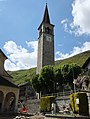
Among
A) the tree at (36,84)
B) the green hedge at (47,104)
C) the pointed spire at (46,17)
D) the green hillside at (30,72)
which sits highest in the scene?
the pointed spire at (46,17)

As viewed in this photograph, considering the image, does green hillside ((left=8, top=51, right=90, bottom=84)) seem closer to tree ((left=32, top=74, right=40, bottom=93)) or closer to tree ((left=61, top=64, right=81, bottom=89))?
tree ((left=32, top=74, right=40, bottom=93))

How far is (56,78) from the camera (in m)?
51.5

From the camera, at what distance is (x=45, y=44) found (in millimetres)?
66312

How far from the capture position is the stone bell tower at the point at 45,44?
63.6 meters

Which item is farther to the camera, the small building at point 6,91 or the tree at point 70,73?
the tree at point 70,73

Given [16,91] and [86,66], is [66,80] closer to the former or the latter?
[86,66]

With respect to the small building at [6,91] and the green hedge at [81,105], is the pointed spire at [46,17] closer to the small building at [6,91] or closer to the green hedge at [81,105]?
the small building at [6,91]

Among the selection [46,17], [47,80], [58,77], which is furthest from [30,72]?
[58,77]

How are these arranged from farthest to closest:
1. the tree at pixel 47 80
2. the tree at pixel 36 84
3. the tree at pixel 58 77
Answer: the tree at pixel 36 84
the tree at pixel 47 80
the tree at pixel 58 77

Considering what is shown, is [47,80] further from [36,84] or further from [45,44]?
[45,44]

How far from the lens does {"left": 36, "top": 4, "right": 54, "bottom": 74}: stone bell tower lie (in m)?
63.6

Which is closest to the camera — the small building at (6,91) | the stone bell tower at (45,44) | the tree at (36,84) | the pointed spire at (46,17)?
the small building at (6,91)

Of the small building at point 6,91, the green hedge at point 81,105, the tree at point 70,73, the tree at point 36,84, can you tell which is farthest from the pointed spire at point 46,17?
the green hedge at point 81,105

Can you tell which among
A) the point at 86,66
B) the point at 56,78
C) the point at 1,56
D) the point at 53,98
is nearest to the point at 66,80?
the point at 56,78
